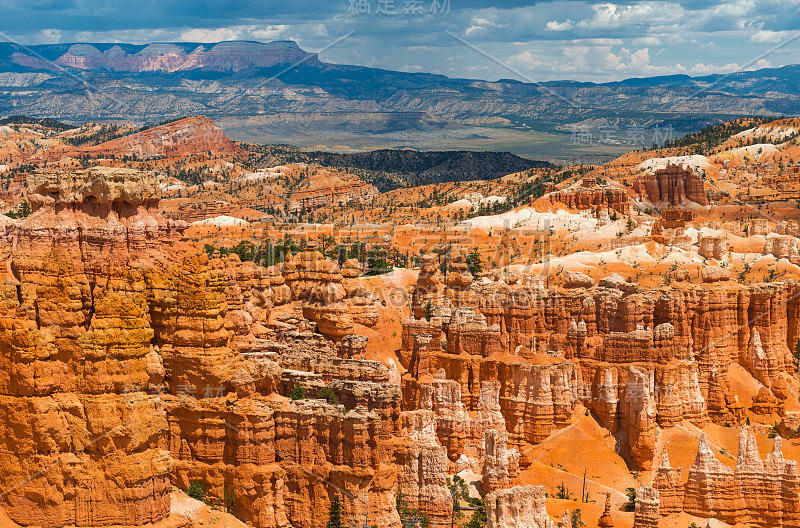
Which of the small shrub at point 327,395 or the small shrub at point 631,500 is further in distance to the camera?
the small shrub at point 631,500

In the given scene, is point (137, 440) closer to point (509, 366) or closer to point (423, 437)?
point (423, 437)

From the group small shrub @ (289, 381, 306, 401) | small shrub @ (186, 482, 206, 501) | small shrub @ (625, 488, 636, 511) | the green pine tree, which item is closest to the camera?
small shrub @ (186, 482, 206, 501)

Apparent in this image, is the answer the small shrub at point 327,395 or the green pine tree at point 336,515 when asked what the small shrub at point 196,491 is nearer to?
the green pine tree at point 336,515

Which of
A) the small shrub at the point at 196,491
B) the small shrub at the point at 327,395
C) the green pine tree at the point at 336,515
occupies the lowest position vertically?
the green pine tree at the point at 336,515

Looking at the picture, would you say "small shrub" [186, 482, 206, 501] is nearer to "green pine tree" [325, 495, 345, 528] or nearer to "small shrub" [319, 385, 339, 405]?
"green pine tree" [325, 495, 345, 528]

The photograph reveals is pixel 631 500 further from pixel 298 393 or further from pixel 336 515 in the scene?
pixel 336 515

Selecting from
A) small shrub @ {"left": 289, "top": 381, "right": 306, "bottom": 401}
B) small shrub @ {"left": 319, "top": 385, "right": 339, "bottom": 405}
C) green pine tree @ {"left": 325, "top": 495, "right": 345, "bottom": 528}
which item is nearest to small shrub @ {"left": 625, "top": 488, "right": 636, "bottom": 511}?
small shrub @ {"left": 319, "top": 385, "right": 339, "bottom": 405}

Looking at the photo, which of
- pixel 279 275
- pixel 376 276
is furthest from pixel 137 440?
pixel 376 276

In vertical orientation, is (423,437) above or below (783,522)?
above

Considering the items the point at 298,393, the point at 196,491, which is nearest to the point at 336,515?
the point at 196,491

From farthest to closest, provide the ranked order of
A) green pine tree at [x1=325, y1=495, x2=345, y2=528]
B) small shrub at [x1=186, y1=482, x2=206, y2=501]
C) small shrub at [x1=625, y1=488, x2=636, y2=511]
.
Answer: small shrub at [x1=625, y1=488, x2=636, y2=511], green pine tree at [x1=325, y1=495, x2=345, y2=528], small shrub at [x1=186, y1=482, x2=206, y2=501]

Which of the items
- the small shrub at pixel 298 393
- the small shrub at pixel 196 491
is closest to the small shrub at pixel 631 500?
the small shrub at pixel 298 393
